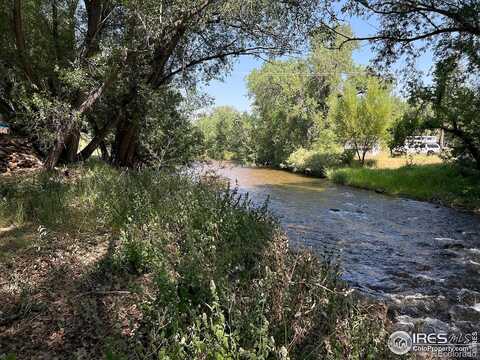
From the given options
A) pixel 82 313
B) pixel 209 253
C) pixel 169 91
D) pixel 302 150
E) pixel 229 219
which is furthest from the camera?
pixel 302 150

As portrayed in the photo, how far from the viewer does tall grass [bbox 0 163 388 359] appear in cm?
232

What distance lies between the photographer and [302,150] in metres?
33.7

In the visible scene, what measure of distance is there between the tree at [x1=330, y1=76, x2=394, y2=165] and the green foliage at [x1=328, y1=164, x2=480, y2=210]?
5.15m

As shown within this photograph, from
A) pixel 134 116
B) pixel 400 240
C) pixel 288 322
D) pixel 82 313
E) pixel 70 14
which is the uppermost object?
pixel 70 14

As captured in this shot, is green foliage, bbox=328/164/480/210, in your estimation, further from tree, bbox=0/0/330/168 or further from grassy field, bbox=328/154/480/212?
tree, bbox=0/0/330/168

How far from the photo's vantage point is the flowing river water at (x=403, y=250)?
4789 millimetres

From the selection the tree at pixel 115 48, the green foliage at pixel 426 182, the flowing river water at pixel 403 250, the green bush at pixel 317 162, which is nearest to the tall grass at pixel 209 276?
the flowing river water at pixel 403 250

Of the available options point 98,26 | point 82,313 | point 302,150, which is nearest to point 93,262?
point 82,313

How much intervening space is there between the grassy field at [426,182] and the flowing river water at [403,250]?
1.15 metres

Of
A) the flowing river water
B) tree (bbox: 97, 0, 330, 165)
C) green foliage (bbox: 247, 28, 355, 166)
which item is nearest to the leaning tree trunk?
tree (bbox: 97, 0, 330, 165)

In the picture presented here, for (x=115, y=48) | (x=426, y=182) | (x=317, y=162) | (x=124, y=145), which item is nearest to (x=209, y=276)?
(x=115, y=48)

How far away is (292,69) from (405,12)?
31.0 m

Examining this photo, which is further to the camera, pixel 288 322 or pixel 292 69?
pixel 292 69

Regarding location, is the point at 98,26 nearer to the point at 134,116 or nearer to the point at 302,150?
the point at 134,116
